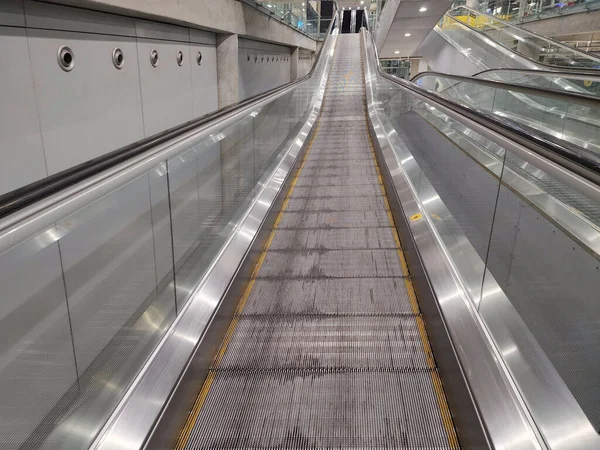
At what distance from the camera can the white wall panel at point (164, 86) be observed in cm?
693

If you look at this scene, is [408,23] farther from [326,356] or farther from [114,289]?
[114,289]

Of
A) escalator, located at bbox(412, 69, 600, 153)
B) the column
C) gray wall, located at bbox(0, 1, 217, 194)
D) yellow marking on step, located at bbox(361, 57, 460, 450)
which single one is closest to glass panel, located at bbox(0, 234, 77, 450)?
yellow marking on step, located at bbox(361, 57, 460, 450)

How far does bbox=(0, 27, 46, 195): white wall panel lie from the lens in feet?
14.0

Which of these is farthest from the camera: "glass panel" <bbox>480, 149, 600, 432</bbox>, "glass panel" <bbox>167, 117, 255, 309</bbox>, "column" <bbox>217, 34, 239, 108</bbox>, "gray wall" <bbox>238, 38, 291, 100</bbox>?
"gray wall" <bbox>238, 38, 291, 100</bbox>

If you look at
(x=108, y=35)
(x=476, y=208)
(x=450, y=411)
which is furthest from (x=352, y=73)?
(x=450, y=411)

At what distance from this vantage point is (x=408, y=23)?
19156 millimetres

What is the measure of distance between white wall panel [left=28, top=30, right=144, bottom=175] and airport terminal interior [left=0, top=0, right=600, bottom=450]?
0.11 ft

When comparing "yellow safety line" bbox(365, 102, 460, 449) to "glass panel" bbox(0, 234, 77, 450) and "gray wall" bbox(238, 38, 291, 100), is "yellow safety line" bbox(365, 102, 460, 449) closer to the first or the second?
"glass panel" bbox(0, 234, 77, 450)

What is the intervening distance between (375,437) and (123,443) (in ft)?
3.02

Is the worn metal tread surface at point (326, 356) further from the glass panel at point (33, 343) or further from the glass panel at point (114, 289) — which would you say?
the glass panel at point (33, 343)

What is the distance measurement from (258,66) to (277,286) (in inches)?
524

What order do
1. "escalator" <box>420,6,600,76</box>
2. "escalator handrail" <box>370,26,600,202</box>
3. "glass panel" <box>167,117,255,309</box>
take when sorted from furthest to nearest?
1. "escalator" <box>420,6,600,76</box>
2. "glass panel" <box>167,117,255,309</box>
3. "escalator handrail" <box>370,26,600,202</box>

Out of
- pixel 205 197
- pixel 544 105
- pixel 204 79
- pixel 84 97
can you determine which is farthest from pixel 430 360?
pixel 204 79

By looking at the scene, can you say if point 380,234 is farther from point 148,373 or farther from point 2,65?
point 2,65
